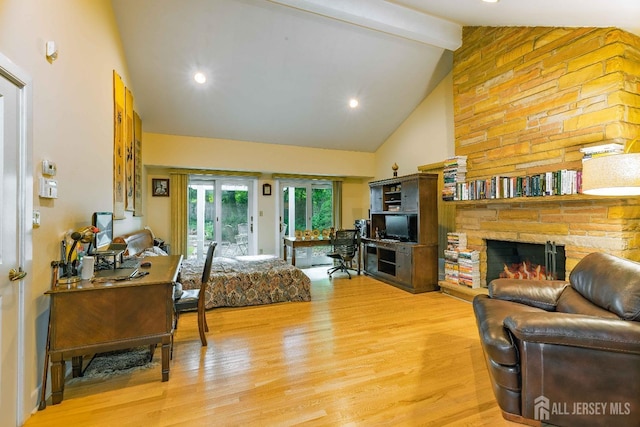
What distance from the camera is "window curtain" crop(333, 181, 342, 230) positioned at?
7.21 metres

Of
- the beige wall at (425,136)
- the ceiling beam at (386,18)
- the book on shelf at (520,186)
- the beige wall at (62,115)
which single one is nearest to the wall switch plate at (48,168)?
the beige wall at (62,115)

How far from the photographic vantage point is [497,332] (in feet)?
5.78

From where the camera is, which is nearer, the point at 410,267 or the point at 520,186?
the point at 520,186

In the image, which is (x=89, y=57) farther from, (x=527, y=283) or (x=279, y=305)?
(x=527, y=283)

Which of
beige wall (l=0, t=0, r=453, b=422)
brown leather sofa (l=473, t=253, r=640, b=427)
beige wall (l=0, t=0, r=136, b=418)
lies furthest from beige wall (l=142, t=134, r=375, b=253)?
brown leather sofa (l=473, t=253, r=640, b=427)

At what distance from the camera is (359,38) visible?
14.1ft

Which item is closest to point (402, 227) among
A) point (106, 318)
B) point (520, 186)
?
point (520, 186)

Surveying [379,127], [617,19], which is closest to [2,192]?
[617,19]

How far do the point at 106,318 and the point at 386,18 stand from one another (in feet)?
13.9

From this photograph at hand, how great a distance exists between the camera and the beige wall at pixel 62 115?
184 cm

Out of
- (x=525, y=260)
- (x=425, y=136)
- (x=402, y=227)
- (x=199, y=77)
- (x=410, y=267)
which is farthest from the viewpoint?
(x=425, y=136)

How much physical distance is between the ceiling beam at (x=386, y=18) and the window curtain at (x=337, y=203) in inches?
143

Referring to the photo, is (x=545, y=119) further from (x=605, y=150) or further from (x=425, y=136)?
(x=425, y=136)

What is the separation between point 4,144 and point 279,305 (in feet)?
10.1
